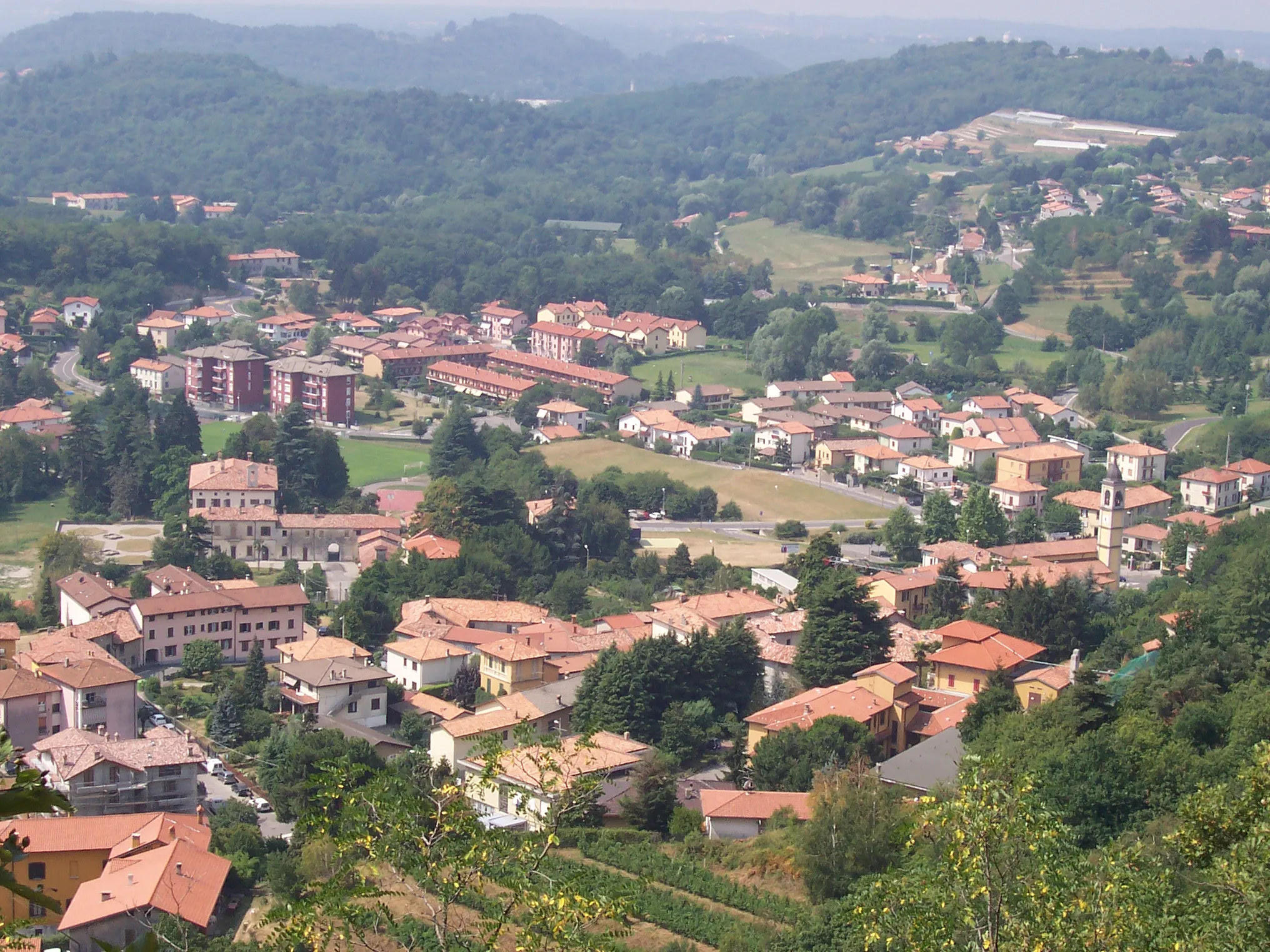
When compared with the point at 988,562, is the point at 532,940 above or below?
above

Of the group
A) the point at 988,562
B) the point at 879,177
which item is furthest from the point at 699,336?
the point at 879,177

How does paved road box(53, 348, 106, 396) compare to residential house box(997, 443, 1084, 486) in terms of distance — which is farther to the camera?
paved road box(53, 348, 106, 396)

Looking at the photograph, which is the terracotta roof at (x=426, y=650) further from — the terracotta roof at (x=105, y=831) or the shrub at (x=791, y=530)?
the shrub at (x=791, y=530)

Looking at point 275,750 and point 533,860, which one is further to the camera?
point 275,750

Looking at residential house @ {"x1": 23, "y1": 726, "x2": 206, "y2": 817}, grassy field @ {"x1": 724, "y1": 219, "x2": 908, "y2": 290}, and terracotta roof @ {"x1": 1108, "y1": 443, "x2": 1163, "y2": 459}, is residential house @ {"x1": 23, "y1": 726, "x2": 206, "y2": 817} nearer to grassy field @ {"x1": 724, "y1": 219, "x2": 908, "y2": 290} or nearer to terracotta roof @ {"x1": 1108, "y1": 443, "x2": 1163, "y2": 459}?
terracotta roof @ {"x1": 1108, "y1": 443, "x2": 1163, "y2": 459}

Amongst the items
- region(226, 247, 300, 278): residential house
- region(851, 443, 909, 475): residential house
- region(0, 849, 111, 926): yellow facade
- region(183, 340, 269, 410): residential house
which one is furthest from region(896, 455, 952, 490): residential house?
region(226, 247, 300, 278): residential house

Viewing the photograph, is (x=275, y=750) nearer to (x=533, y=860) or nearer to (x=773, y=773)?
(x=773, y=773)
